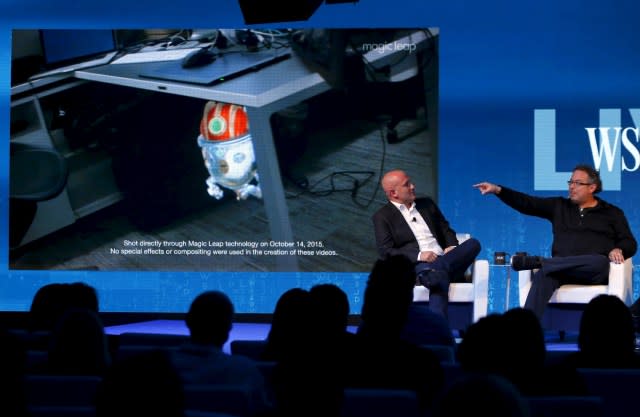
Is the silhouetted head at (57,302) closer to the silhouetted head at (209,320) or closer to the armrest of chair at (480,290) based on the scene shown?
the silhouetted head at (209,320)

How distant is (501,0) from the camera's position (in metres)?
7.43

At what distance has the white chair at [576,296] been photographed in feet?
19.3

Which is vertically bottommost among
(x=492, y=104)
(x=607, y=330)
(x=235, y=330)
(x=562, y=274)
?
(x=235, y=330)

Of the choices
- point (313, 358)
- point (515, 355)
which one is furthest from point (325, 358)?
point (515, 355)

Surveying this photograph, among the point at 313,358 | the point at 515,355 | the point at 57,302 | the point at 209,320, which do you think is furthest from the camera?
the point at 57,302

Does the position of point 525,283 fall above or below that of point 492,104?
below

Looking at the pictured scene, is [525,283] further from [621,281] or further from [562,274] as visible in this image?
[621,281]

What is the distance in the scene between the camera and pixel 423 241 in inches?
249

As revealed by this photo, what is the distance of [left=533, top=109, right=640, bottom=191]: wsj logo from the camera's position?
23.9ft

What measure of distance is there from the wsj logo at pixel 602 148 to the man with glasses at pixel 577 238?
1.03 m

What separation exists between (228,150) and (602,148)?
9.44 feet

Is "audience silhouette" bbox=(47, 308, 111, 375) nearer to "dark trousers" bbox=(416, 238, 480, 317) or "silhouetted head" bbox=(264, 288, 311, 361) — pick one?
"silhouetted head" bbox=(264, 288, 311, 361)

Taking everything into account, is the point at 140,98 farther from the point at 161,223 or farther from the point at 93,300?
the point at 93,300

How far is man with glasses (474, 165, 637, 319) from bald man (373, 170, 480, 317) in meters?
0.37
